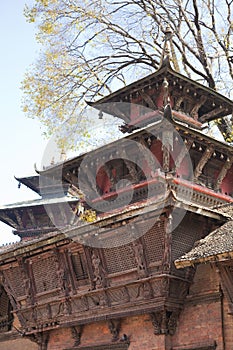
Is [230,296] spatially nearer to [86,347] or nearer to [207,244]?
[207,244]

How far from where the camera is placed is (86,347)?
1333 cm

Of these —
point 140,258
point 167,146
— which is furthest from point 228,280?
point 167,146

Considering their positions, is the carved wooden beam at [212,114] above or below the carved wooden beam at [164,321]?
above

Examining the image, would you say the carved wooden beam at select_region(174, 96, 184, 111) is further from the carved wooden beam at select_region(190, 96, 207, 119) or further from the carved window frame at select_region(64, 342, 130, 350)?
the carved window frame at select_region(64, 342, 130, 350)

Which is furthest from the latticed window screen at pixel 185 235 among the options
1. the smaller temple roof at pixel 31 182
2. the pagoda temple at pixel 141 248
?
the smaller temple roof at pixel 31 182

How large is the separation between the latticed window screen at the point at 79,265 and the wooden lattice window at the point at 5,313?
4002mm

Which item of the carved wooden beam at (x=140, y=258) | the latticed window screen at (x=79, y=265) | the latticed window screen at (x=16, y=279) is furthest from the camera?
the latticed window screen at (x=16, y=279)

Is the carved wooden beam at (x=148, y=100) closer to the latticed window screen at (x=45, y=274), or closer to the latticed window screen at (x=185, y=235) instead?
the latticed window screen at (x=185, y=235)

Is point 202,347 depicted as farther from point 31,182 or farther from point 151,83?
point 31,182

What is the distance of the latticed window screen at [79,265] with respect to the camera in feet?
44.0

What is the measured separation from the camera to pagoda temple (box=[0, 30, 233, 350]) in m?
11.5

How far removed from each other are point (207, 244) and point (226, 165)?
15.2 feet

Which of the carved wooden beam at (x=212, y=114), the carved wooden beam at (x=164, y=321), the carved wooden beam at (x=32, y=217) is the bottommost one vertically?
the carved wooden beam at (x=164, y=321)

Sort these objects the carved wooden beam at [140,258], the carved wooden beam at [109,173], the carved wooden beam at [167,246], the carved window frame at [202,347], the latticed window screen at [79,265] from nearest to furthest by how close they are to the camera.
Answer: the carved window frame at [202,347]
the carved wooden beam at [167,246]
the carved wooden beam at [140,258]
the latticed window screen at [79,265]
the carved wooden beam at [109,173]
